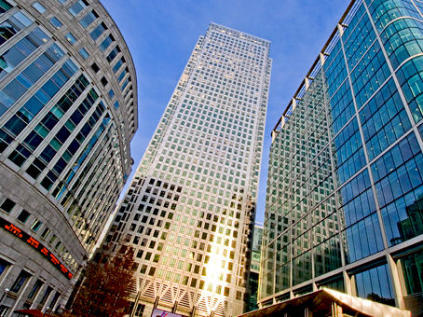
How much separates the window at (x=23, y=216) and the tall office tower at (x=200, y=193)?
38.9 meters

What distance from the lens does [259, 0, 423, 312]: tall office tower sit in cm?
2653

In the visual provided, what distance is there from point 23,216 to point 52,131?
36.1ft

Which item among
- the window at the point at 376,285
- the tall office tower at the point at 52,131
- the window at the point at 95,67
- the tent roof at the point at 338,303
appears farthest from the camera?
the window at the point at 95,67

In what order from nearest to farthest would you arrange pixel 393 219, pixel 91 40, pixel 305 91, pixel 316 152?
pixel 393 219
pixel 91 40
pixel 316 152
pixel 305 91

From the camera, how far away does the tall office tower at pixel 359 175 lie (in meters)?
26.5

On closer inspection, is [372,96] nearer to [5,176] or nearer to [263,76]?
[5,176]

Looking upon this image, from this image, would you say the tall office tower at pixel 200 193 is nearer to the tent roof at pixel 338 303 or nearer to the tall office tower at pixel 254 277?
the tall office tower at pixel 254 277

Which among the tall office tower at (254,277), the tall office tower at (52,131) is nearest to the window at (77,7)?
the tall office tower at (52,131)

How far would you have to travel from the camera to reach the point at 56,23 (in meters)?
35.7

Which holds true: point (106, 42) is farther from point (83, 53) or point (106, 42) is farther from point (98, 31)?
point (83, 53)

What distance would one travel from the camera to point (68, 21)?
37.2m

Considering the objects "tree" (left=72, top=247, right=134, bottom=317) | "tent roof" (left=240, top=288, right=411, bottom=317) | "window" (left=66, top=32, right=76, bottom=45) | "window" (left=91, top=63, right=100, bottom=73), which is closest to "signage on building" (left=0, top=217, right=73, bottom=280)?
"tree" (left=72, top=247, right=134, bottom=317)

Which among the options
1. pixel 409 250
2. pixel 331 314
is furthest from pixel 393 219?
pixel 331 314

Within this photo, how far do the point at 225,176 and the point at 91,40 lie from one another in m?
60.0
